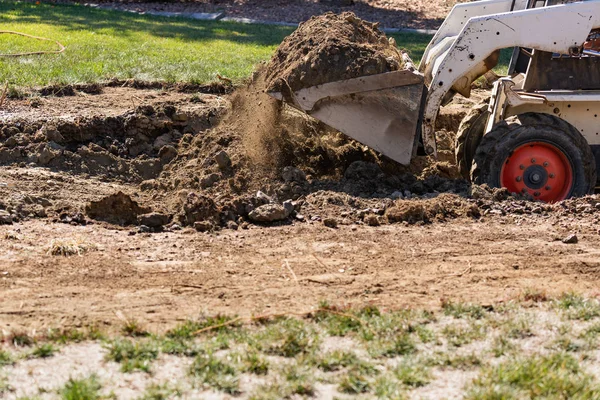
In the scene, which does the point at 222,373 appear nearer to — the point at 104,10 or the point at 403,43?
the point at 403,43

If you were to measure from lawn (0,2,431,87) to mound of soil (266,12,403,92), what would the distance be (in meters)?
3.51

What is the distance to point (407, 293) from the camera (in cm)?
623

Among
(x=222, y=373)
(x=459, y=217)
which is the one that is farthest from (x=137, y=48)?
(x=222, y=373)

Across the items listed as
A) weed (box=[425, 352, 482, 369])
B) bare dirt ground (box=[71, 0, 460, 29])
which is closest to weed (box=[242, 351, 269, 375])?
weed (box=[425, 352, 482, 369])

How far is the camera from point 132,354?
5016mm

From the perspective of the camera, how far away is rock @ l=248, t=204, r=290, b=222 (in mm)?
7820

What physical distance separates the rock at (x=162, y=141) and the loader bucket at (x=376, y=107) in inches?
85.6

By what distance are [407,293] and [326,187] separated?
2.73 meters

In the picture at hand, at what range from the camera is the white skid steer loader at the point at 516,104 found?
8.26 meters

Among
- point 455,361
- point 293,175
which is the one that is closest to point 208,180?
point 293,175

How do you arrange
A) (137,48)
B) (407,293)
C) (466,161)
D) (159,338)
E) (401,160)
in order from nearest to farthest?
(159,338) < (407,293) < (401,160) < (466,161) < (137,48)

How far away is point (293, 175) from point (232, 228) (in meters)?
1.42

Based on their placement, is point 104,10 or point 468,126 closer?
point 468,126

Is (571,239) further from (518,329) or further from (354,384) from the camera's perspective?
(354,384)
